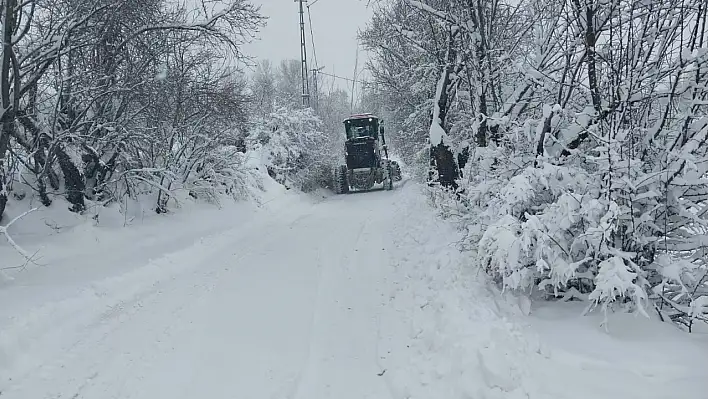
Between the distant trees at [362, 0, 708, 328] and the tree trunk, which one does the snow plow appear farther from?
the distant trees at [362, 0, 708, 328]

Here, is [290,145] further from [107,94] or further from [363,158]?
[107,94]

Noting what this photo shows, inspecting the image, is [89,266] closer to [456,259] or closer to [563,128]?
[456,259]

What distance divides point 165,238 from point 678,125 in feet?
29.5

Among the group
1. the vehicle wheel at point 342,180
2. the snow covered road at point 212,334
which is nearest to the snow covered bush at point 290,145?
the vehicle wheel at point 342,180

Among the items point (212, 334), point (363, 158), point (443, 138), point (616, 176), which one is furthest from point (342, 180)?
point (616, 176)

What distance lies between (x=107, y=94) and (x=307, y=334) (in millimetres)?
7062

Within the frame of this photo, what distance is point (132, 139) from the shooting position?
10.9 m

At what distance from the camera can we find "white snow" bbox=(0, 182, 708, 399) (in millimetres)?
3668

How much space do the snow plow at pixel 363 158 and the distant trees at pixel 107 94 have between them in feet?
37.8

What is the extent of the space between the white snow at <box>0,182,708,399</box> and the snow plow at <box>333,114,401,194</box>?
1614 centimetres

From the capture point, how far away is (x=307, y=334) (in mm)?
5188

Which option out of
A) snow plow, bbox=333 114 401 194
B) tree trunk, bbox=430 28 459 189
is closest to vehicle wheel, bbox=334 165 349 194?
snow plow, bbox=333 114 401 194

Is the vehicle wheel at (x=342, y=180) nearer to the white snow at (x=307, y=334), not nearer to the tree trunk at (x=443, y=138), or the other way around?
the tree trunk at (x=443, y=138)

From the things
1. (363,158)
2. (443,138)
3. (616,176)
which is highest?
(443,138)
